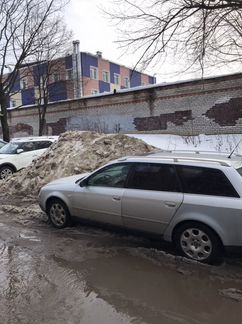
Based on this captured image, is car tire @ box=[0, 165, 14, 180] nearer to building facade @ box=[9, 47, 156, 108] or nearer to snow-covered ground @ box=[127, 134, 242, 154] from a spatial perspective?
snow-covered ground @ box=[127, 134, 242, 154]

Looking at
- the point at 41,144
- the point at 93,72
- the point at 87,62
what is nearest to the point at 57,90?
the point at 87,62

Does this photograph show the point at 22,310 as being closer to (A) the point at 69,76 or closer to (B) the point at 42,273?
(B) the point at 42,273

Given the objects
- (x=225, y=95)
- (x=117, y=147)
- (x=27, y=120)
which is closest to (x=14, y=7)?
(x=27, y=120)

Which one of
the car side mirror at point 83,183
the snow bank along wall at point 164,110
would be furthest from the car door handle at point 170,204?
the snow bank along wall at point 164,110

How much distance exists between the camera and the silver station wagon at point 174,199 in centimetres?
564

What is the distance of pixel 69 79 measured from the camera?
40625mm

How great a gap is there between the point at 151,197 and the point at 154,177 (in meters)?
0.34

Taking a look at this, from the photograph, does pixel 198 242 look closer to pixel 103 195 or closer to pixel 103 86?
pixel 103 195

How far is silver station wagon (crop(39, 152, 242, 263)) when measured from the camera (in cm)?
564

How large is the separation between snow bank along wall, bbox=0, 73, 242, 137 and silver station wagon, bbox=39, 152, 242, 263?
14445 mm

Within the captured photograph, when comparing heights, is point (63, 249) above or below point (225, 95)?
below

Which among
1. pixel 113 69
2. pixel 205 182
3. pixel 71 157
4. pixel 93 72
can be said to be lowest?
pixel 71 157

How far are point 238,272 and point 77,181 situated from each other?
337cm

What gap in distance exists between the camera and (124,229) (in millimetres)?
6723
